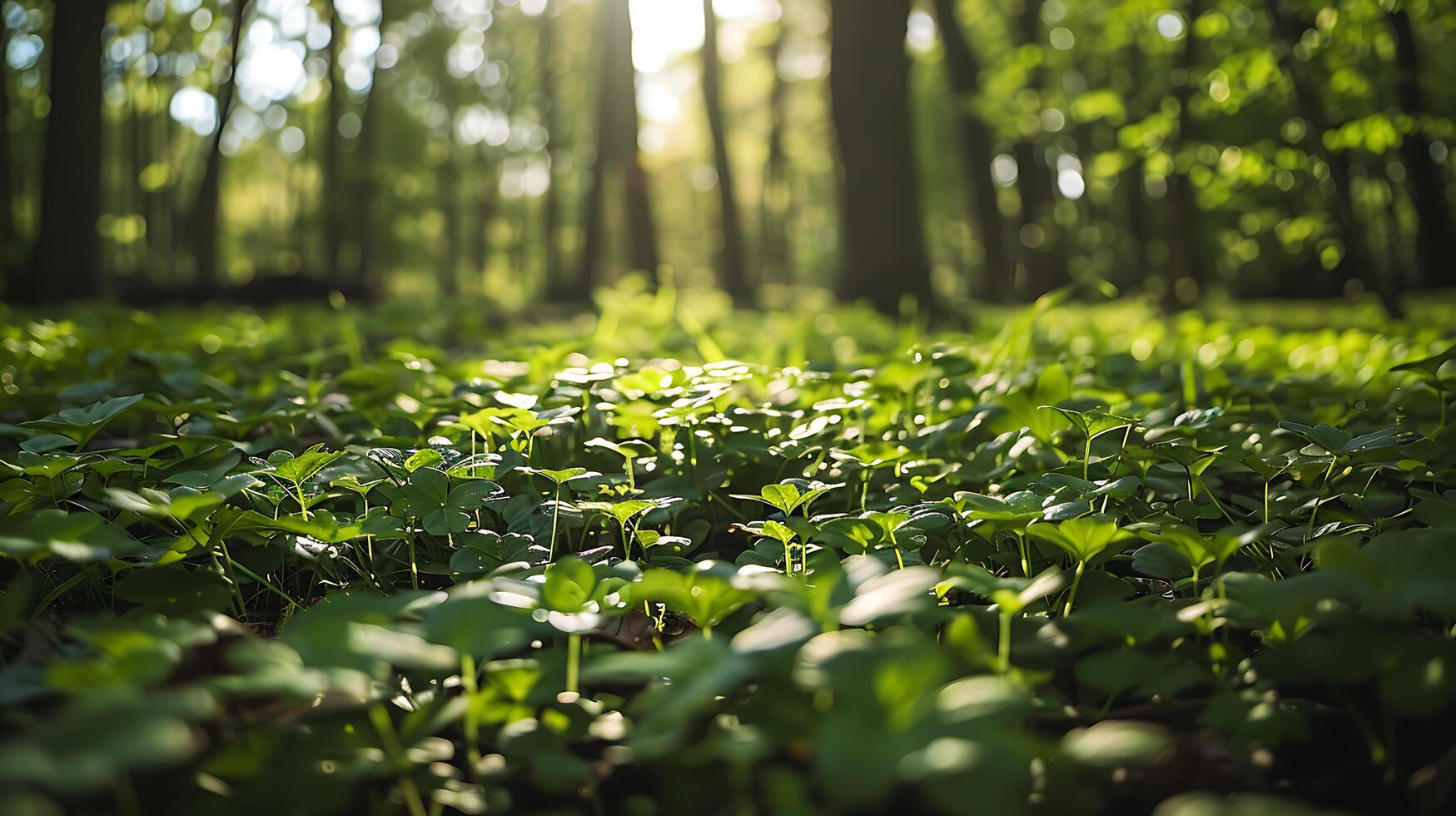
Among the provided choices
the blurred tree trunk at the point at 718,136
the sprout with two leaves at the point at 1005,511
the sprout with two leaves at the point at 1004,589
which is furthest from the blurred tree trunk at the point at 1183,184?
the sprout with two leaves at the point at 1004,589

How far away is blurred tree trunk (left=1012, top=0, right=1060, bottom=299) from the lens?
12754 millimetres

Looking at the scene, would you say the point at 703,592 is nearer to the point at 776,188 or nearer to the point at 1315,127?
the point at 1315,127

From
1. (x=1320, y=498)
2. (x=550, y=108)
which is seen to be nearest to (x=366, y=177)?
(x=550, y=108)

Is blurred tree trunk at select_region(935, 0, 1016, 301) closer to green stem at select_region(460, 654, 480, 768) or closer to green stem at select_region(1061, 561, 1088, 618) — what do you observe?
green stem at select_region(1061, 561, 1088, 618)

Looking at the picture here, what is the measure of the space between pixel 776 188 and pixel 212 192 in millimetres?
14888

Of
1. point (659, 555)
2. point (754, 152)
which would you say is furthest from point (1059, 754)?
point (754, 152)

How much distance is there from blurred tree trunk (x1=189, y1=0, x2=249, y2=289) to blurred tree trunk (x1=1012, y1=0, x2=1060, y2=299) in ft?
38.7

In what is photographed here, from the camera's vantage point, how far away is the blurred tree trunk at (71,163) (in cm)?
762

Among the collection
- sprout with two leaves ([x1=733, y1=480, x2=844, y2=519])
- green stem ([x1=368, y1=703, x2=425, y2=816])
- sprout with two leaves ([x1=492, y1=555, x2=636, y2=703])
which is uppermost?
sprout with two leaves ([x1=733, y1=480, x2=844, y2=519])

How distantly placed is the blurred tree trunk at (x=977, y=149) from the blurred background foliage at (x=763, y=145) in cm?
5

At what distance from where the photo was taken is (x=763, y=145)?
28.7 m

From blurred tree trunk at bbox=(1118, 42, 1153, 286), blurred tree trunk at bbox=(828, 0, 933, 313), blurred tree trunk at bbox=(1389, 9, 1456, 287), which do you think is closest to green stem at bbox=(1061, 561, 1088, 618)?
blurred tree trunk at bbox=(828, 0, 933, 313)

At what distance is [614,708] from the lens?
130cm

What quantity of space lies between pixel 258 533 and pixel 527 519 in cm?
51
